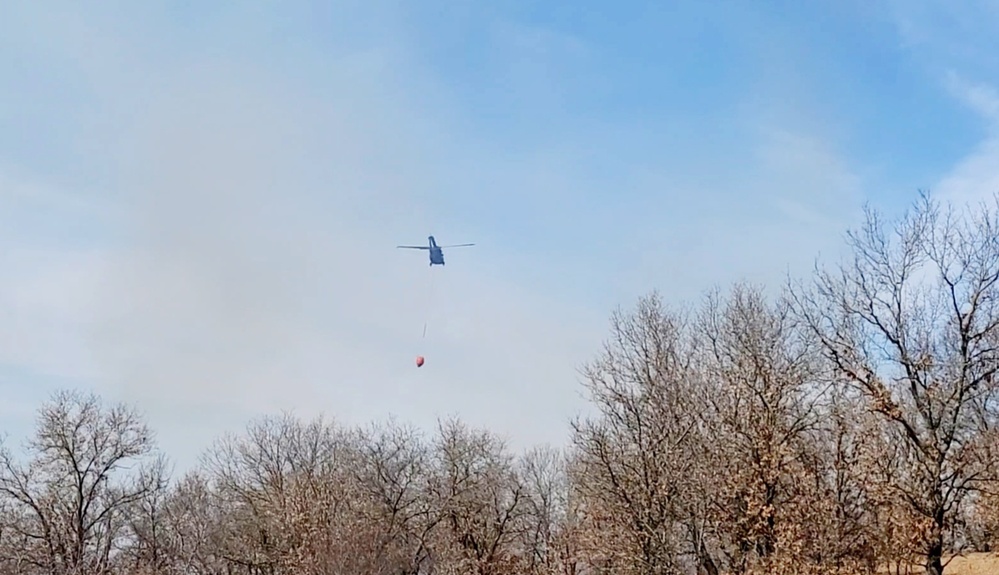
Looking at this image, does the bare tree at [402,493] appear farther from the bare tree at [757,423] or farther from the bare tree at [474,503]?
the bare tree at [757,423]

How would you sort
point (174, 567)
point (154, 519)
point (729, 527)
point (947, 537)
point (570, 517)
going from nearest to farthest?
point (729, 527) → point (947, 537) → point (570, 517) → point (174, 567) → point (154, 519)

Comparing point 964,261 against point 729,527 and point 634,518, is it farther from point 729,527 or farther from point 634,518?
point 634,518

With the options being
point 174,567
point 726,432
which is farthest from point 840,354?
point 174,567

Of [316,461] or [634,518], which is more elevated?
[316,461]

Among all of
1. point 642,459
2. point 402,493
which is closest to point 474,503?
point 402,493

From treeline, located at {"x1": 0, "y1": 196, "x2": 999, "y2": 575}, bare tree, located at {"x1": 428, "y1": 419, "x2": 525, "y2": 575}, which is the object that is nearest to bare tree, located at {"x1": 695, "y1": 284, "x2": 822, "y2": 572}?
treeline, located at {"x1": 0, "y1": 196, "x2": 999, "y2": 575}

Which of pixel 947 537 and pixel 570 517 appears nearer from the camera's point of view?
pixel 947 537

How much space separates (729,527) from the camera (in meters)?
20.5

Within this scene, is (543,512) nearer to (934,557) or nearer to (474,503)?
(474,503)

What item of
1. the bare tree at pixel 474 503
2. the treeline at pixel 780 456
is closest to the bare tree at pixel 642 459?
the treeline at pixel 780 456

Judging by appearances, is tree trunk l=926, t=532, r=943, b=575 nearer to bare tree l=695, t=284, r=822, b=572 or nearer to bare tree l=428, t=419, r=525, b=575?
bare tree l=695, t=284, r=822, b=572

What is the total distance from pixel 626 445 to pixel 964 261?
9266mm

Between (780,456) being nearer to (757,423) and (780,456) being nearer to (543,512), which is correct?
(757,423)

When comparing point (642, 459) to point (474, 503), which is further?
point (474, 503)
